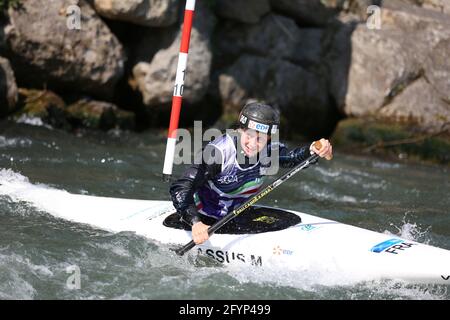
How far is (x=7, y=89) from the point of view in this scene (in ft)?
32.9

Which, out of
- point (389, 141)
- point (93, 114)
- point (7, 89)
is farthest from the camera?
point (389, 141)

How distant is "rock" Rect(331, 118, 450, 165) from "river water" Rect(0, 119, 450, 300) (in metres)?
0.55

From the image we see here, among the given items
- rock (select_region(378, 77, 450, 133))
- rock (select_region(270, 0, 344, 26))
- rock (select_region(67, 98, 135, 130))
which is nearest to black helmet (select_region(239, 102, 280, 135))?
rock (select_region(67, 98, 135, 130))

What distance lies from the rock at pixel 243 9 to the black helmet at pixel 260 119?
6.98 m

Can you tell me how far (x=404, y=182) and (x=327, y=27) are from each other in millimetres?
4242

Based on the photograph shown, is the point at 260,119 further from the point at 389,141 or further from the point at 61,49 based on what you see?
the point at 389,141

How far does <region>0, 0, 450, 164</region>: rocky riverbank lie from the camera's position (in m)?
10.4

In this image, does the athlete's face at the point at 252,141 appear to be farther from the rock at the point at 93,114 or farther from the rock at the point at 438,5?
the rock at the point at 438,5

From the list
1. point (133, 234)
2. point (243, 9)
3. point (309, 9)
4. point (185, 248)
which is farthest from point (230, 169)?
point (309, 9)

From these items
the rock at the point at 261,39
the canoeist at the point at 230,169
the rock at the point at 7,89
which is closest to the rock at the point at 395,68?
the rock at the point at 261,39

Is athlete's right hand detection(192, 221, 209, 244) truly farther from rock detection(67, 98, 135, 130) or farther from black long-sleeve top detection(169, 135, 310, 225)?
rock detection(67, 98, 135, 130)

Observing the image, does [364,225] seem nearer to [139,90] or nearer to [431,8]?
[139,90]

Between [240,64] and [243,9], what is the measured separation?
949 millimetres
